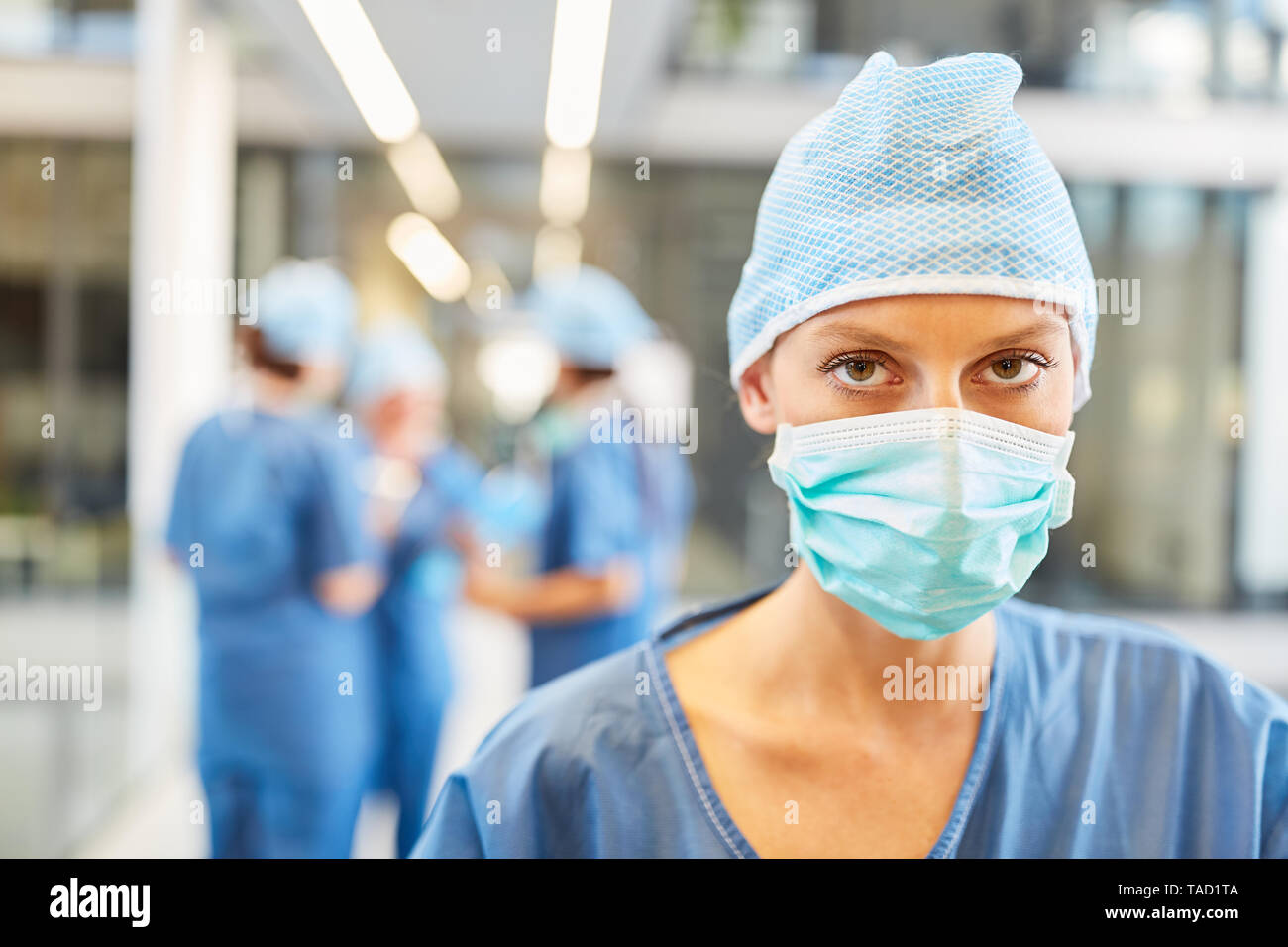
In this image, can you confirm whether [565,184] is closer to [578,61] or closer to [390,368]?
[390,368]

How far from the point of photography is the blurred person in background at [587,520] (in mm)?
2312

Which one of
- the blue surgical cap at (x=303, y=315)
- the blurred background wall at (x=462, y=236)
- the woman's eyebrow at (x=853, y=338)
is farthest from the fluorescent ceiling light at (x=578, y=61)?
the woman's eyebrow at (x=853, y=338)

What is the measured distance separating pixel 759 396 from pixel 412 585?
191 centimetres

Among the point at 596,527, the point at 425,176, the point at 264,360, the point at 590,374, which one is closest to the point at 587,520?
the point at 596,527

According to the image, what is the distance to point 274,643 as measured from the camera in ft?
6.77

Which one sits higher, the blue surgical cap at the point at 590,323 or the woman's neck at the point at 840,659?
the blue surgical cap at the point at 590,323

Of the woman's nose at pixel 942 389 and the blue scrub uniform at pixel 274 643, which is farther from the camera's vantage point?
the blue scrub uniform at pixel 274 643

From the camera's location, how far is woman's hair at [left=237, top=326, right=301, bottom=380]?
7.13 feet

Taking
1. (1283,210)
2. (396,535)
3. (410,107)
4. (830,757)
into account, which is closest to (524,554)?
(396,535)

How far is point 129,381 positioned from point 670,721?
3.24 meters

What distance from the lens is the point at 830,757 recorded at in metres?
0.85

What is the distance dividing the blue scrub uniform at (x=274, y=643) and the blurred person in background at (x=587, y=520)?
0.44 m

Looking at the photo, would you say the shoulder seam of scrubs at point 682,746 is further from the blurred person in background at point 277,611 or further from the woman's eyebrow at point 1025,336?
the blurred person in background at point 277,611

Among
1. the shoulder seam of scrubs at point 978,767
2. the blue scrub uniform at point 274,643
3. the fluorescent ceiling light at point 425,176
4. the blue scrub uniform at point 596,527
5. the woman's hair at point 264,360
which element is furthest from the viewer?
the fluorescent ceiling light at point 425,176
